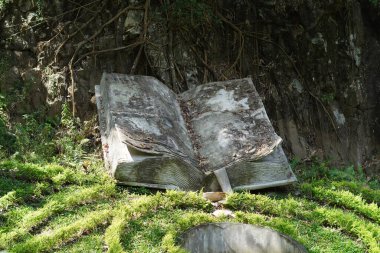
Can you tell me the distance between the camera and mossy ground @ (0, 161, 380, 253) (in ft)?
16.2

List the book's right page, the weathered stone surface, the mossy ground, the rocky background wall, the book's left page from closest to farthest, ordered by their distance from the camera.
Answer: the mossy ground < the weathered stone surface < the book's left page < the book's right page < the rocky background wall

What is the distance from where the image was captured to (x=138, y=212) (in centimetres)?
542

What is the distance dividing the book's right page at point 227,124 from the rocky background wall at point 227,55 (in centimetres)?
76

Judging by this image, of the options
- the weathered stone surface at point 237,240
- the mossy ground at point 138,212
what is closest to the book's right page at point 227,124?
the mossy ground at point 138,212

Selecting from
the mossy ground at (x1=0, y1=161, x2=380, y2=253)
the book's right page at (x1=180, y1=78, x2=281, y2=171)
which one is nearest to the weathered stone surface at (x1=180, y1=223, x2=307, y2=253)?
the mossy ground at (x1=0, y1=161, x2=380, y2=253)

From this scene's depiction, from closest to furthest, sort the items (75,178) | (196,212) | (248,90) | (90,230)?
(90,230) < (196,212) < (75,178) < (248,90)

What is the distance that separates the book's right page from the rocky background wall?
2.48 feet

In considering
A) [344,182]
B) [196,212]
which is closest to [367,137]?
[344,182]

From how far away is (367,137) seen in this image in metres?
9.17

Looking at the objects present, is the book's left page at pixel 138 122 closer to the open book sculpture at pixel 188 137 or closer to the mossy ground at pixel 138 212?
the open book sculpture at pixel 188 137

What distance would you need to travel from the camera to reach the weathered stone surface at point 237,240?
5.21 meters

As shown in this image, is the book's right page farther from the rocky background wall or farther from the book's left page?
the rocky background wall

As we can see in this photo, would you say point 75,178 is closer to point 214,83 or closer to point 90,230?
point 90,230

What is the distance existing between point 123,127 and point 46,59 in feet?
7.38
